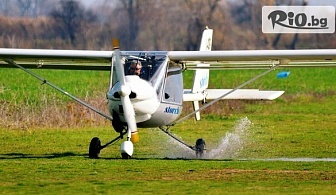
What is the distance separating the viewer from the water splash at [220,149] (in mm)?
18047

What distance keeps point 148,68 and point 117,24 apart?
1291cm

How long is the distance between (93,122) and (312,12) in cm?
1996

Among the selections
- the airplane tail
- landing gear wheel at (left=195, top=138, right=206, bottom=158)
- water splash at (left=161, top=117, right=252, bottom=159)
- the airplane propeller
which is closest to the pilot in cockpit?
the airplane propeller

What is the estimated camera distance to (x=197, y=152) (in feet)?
58.1

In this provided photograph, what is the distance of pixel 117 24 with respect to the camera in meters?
29.1

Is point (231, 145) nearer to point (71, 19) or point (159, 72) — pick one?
point (159, 72)

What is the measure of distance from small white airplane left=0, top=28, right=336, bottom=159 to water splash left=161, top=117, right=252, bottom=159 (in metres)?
0.42

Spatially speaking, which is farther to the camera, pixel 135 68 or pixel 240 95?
pixel 240 95

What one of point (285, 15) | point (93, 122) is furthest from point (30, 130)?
point (285, 15)

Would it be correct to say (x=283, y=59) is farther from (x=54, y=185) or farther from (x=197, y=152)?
(x=54, y=185)

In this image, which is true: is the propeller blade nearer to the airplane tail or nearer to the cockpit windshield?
the cockpit windshield

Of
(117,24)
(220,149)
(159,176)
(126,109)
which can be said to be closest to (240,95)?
(220,149)

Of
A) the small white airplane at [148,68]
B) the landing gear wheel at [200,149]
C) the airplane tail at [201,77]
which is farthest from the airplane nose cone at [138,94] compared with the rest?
the airplane tail at [201,77]
